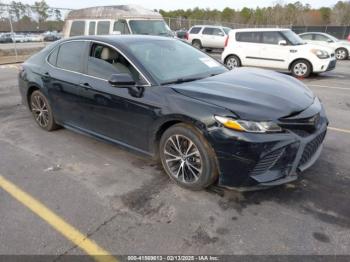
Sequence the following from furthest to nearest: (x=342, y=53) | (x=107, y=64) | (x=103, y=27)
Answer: (x=342, y=53), (x=103, y=27), (x=107, y=64)

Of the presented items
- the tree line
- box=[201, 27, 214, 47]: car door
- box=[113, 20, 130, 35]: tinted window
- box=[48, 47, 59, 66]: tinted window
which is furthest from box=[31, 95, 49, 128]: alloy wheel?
the tree line

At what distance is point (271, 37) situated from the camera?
11.6m

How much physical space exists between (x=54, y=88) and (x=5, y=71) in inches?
373

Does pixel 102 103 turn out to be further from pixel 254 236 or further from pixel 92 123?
pixel 254 236

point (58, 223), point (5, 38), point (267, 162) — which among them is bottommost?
point (58, 223)

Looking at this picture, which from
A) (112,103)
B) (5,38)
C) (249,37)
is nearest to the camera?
(112,103)

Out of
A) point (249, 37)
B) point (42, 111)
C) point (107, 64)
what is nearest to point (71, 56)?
point (107, 64)

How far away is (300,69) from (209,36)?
10.9 m

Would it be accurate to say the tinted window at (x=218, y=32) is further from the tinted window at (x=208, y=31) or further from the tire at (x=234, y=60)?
the tire at (x=234, y=60)

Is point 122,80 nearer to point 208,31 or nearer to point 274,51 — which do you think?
point 274,51

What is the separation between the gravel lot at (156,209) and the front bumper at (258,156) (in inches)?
11.7

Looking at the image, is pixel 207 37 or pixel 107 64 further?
pixel 207 37

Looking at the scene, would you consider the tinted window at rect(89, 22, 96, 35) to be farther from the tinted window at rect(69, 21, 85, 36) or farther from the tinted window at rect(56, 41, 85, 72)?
the tinted window at rect(56, 41, 85, 72)

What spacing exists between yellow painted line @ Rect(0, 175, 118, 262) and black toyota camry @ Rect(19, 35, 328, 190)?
1175 millimetres
